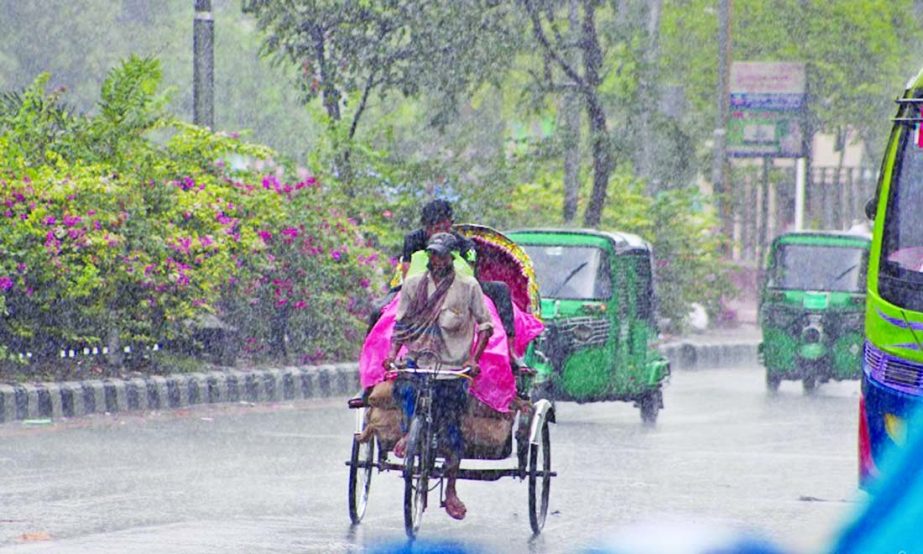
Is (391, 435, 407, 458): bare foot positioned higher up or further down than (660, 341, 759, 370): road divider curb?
higher up

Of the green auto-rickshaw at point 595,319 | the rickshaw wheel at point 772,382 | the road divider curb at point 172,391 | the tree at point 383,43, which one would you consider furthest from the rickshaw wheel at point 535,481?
the tree at point 383,43

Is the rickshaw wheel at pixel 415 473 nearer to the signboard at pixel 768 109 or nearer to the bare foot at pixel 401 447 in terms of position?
the bare foot at pixel 401 447

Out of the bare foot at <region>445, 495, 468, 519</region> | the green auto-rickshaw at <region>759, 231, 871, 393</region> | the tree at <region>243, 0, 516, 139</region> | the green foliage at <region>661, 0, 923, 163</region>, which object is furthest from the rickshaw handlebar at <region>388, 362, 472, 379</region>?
the green foliage at <region>661, 0, 923, 163</region>

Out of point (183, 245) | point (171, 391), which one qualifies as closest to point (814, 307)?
point (183, 245)

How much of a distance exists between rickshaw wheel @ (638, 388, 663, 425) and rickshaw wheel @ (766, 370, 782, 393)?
5.01m

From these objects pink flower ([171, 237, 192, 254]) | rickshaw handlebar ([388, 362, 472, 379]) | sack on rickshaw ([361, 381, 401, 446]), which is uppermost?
pink flower ([171, 237, 192, 254])

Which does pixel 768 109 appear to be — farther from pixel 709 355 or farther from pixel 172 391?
pixel 172 391

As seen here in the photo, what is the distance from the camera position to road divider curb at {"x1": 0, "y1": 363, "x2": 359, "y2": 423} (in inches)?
590

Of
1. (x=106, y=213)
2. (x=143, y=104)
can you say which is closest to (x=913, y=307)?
(x=106, y=213)

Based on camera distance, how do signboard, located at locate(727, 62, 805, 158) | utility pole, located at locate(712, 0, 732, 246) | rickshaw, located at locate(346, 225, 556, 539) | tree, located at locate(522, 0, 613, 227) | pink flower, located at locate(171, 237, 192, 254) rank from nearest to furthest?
rickshaw, located at locate(346, 225, 556, 539), pink flower, located at locate(171, 237, 192, 254), tree, located at locate(522, 0, 613, 227), utility pole, located at locate(712, 0, 732, 246), signboard, located at locate(727, 62, 805, 158)

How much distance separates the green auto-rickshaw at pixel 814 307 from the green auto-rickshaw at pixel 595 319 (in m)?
4.18

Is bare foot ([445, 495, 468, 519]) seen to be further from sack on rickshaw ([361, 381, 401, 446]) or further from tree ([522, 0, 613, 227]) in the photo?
tree ([522, 0, 613, 227])

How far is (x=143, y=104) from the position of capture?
18.1 meters

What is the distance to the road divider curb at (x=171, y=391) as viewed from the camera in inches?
590
